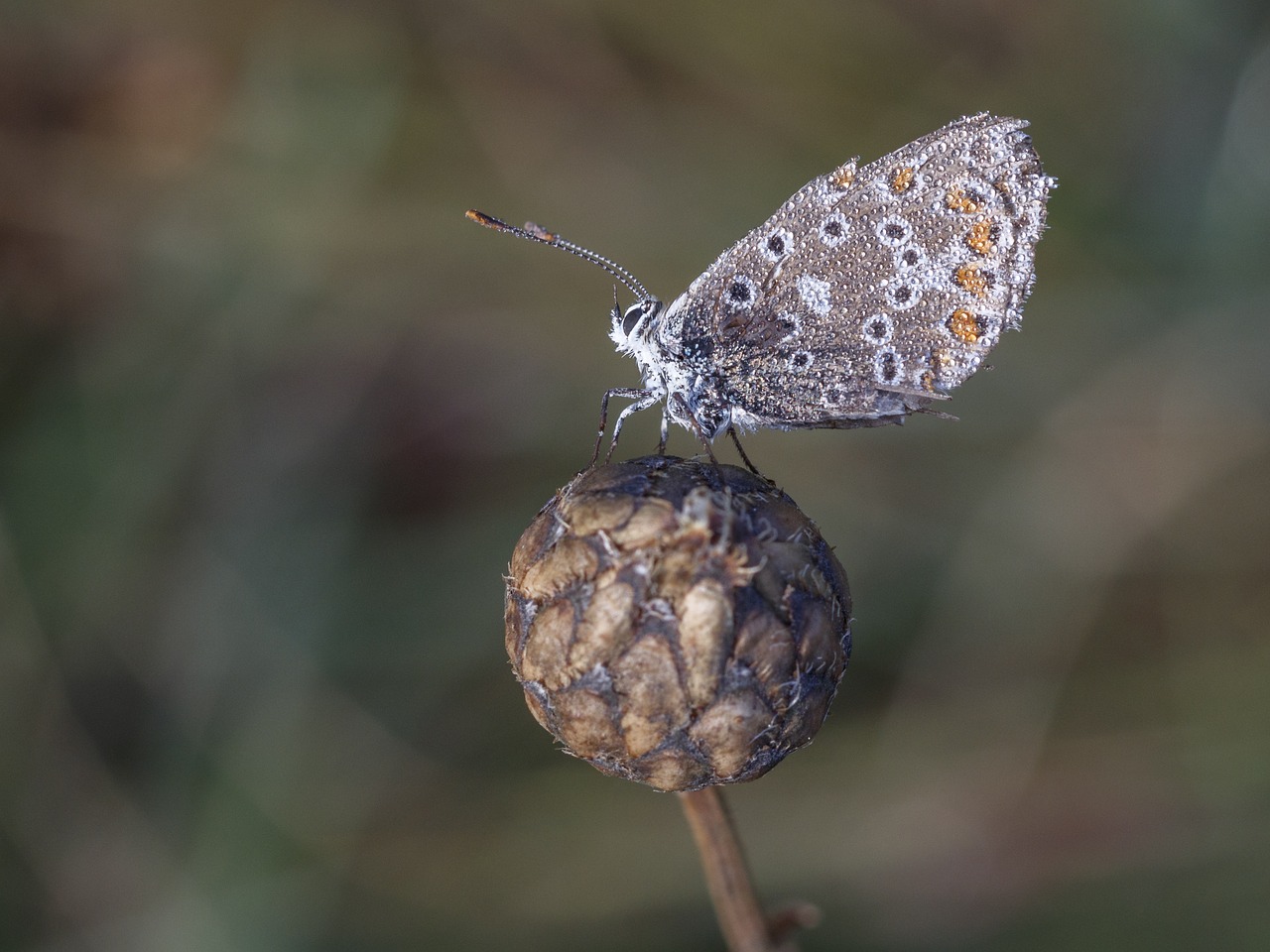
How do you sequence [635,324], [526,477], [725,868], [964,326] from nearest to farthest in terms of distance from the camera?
[725,868] < [964,326] < [635,324] < [526,477]

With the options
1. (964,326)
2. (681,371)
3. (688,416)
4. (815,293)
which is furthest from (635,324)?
(964,326)

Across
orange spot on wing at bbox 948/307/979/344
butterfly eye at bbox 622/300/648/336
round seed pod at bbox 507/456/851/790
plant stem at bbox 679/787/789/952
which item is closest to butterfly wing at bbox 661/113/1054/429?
orange spot on wing at bbox 948/307/979/344

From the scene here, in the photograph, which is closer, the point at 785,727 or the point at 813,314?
the point at 785,727

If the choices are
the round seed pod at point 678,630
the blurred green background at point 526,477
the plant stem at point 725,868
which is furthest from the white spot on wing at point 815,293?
the blurred green background at point 526,477

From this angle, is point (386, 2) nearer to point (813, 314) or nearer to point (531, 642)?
point (813, 314)

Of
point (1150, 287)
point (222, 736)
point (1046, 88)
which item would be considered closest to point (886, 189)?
point (1150, 287)

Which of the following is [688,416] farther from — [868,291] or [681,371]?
[868,291]

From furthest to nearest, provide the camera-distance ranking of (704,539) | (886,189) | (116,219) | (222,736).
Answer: (116,219)
(222,736)
(886,189)
(704,539)
